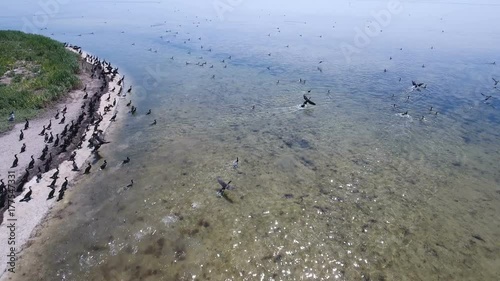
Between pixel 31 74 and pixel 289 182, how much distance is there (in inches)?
1648

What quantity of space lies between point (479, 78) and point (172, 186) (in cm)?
6076

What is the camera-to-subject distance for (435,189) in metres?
30.2

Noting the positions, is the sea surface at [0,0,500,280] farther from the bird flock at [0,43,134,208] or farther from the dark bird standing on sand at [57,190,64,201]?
the bird flock at [0,43,134,208]

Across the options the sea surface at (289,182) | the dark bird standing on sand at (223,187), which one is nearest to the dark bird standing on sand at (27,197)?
the sea surface at (289,182)

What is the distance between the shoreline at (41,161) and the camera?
2311 centimetres

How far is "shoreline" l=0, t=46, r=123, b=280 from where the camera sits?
23.1 m

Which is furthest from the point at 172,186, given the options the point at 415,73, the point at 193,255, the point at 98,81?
the point at 415,73

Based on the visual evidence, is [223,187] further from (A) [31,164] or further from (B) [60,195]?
(A) [31,164]

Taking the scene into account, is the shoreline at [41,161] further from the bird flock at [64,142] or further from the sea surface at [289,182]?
the sea surface at [289,182]

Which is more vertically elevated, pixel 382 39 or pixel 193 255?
pixel 382 39

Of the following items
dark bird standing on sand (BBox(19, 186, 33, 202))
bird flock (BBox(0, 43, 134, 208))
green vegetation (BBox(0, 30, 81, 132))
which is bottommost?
dark bird standing on sand (BBox(19, 186, 33, 202))

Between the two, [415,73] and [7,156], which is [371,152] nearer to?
[7,156]

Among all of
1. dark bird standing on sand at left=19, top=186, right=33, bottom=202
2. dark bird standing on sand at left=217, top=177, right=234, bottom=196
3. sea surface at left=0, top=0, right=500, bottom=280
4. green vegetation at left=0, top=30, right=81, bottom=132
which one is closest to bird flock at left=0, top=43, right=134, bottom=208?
dark bird standing on sand at left=19, top=186, right=33, bottom=202

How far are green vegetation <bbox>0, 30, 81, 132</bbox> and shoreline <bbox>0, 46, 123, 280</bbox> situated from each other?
1793 millimetres
